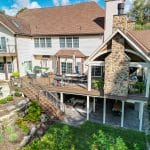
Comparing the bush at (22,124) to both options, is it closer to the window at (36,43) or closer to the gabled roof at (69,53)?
the gabled roof at (69,53)

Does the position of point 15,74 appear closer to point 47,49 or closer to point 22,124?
point 47,49

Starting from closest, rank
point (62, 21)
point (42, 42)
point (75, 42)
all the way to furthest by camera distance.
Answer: point (75, 42) → point (42, 42) → point (62, 21)

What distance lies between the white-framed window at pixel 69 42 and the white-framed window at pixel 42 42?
186 cm

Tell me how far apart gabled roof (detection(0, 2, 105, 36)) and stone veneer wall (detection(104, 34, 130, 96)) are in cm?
780

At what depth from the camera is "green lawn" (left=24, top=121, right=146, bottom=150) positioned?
1123 centimetres

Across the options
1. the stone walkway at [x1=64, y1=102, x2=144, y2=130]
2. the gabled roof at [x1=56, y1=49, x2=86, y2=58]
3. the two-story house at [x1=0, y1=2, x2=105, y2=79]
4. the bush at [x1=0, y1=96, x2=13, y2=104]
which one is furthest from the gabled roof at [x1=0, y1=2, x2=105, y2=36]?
the stone walkway at [x1=64, y1=102, x2=144, y2=130]

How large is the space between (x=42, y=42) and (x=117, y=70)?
45.6 ft

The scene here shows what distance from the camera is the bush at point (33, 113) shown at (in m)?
14.6

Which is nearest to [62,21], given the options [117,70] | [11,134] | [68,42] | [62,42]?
[62,42]

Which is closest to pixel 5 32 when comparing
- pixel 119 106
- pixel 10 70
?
pixel 10 70

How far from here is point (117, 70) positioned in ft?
43.9

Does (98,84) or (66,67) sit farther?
(66,67)

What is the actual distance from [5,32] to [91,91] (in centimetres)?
1417

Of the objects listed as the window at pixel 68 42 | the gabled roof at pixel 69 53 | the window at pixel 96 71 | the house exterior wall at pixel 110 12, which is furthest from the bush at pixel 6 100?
the house exterior wall at pixel 110 12
